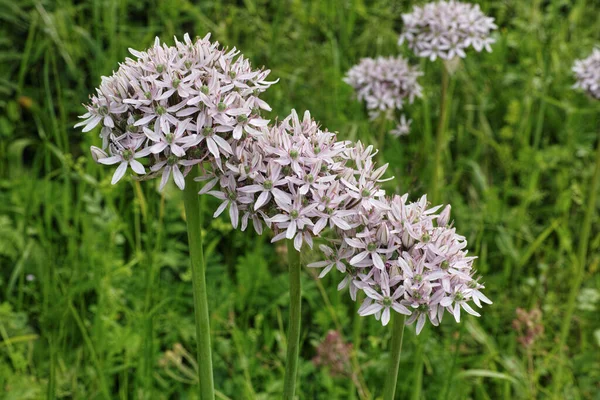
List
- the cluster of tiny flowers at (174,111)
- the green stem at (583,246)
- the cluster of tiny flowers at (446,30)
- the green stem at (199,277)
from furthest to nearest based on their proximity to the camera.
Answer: the green stem at (583,246), the cluster of tiny flowers at (446,30), the green stem at (199,277), the cluster of tiny flowers at (174,111)

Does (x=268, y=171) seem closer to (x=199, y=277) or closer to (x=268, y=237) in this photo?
(x=199, y=277)

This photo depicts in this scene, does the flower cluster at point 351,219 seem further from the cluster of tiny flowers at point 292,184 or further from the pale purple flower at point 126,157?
the pale purple flower at point 126,157

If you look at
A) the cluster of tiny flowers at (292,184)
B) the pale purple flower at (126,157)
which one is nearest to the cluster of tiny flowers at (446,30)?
the cluster of tiny flowers at (292,184)

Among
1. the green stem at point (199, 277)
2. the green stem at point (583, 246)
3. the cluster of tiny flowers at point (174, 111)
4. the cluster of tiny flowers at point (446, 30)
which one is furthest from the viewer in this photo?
the green stem at point (583, 246)

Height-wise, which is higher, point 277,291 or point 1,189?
point 1,189

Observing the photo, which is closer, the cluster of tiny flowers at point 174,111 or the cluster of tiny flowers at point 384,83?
the cluster of tiny flowers at point 174,111

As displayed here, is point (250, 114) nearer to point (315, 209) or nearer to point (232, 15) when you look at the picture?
point (315, 209)

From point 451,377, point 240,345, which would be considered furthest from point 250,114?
point 240,345

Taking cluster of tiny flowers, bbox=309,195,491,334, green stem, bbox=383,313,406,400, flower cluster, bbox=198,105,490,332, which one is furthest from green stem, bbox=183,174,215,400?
green stem, bbox=383,313,406,400
